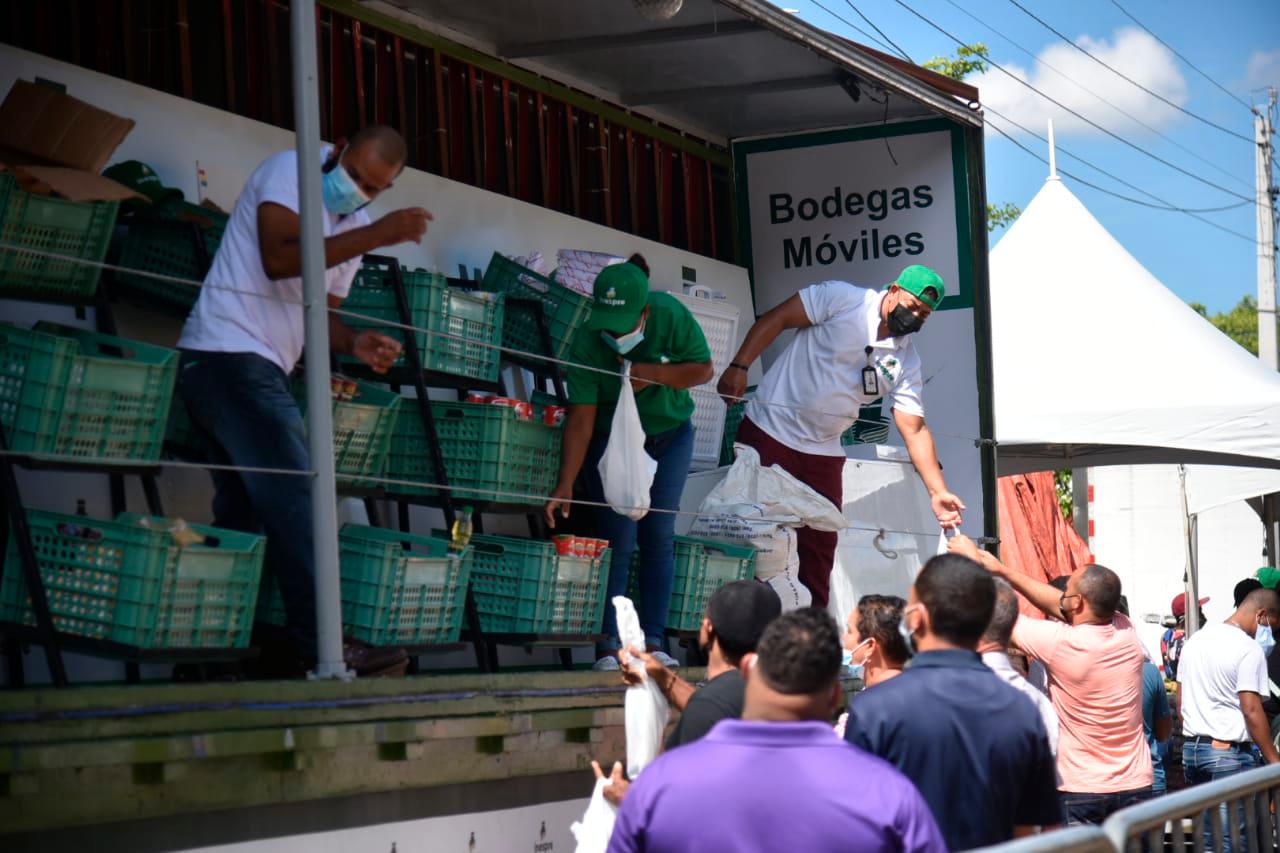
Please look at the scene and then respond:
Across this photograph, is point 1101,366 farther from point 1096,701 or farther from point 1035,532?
point 1035,532

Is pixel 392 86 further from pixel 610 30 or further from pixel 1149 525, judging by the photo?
pixel 1149 525

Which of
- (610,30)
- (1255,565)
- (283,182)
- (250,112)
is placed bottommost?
(1255,565)

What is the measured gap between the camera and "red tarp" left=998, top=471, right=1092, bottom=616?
65.0 ft

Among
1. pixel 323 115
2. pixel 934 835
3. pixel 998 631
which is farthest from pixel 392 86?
pixel 934 835

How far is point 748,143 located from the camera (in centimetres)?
1005

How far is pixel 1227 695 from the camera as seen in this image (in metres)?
8.14

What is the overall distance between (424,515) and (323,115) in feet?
6.34

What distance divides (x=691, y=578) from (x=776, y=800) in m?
4.42

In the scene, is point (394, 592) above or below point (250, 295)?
below

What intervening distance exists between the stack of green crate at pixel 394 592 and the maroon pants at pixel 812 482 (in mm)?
2460

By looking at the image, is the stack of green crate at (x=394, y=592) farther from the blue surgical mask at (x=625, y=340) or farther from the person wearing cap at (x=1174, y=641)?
the person wearing cap at (x=1174, y=641)

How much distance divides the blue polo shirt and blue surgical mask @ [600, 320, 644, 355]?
126 inches

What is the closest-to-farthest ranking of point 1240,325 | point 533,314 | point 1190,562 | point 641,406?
point 641,406
point 533,314
point 1190,562
point 1240,325

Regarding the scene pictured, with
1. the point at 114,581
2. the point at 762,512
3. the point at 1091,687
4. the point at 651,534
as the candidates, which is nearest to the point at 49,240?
the point at 114,581
